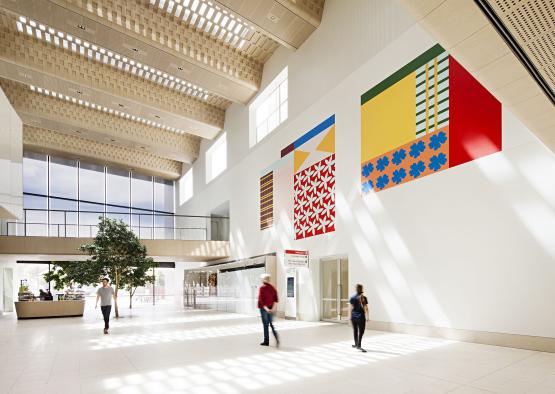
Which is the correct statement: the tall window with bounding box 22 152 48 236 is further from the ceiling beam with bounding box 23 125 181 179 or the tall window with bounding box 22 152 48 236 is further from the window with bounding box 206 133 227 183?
the window with bounding box 206 133 227 183

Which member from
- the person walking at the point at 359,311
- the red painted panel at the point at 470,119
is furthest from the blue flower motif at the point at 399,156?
the person walking at the point at 359,311

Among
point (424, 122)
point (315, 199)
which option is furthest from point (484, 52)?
point (315, 199)

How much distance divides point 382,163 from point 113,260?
13.6 metres

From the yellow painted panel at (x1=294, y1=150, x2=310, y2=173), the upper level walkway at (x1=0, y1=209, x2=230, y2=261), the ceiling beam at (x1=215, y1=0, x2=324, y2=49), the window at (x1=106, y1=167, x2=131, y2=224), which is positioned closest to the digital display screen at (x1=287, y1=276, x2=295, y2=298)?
the yellow painted panel at (x1=294, y1=150, x2=310, y2=173)

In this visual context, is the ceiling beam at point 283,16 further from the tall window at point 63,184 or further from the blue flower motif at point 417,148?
the tall window at point 63,184

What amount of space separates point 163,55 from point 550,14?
16148 millimetres

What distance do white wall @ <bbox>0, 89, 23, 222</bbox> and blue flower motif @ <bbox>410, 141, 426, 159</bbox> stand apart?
11.3 m

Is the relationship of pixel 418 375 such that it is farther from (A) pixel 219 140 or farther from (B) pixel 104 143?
(B) pixel 104 143

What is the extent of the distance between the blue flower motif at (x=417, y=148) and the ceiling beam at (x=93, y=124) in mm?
20477

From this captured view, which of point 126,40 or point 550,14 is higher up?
point 126,40

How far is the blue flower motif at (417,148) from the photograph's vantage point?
10.8m

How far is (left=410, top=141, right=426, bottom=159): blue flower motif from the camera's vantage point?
424 inches

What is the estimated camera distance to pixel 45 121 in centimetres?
2520

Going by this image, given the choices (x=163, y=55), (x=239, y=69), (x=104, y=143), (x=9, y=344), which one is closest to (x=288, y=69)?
(x=239, y=69)
